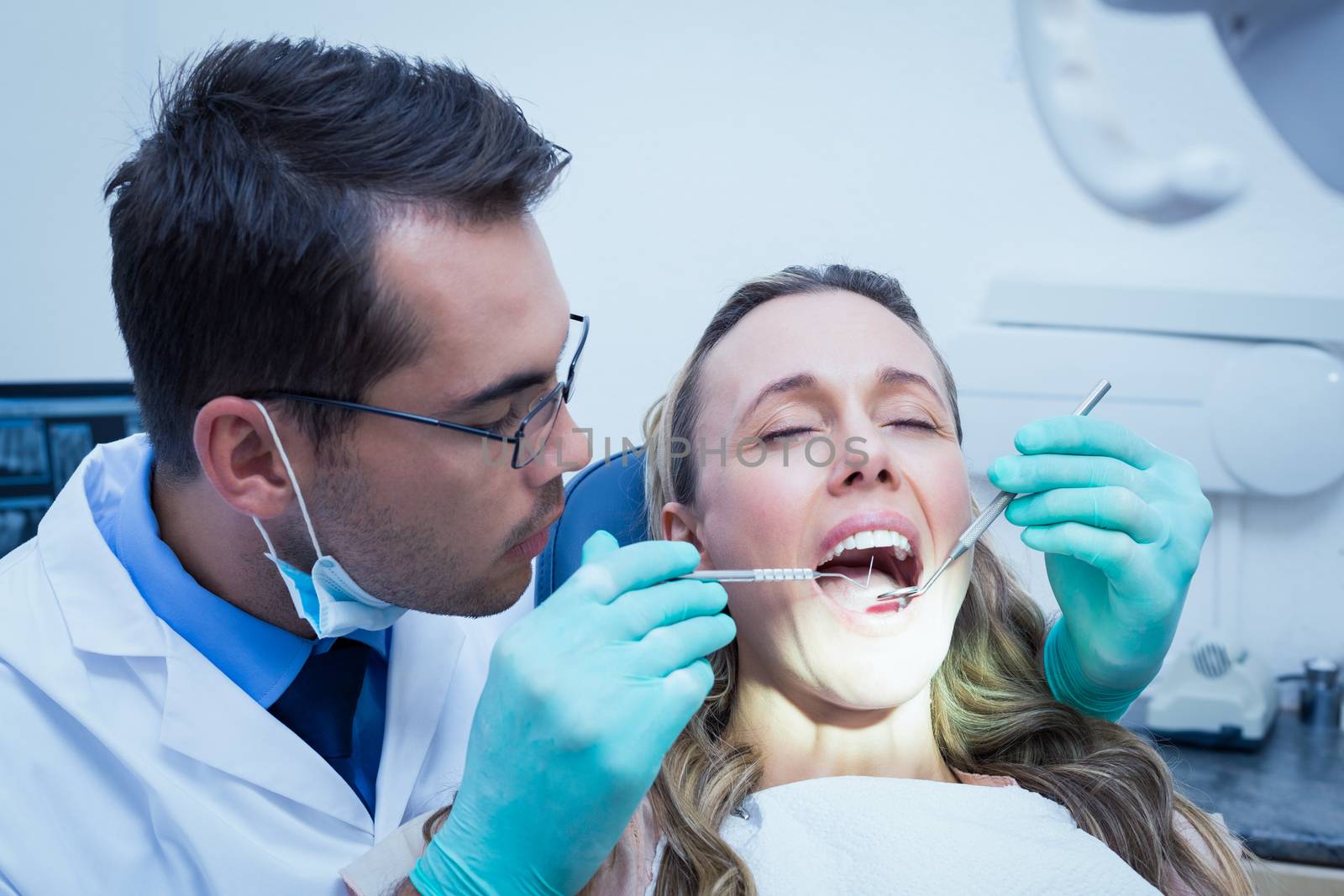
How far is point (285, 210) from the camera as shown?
1.08 meters

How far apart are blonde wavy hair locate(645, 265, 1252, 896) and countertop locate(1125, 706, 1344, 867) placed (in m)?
0.32

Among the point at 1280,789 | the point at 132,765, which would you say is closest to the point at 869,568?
the point at 132,765

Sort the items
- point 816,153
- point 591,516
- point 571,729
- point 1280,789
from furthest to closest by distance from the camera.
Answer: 1. point 816,153
2. point 1280,789
3. point 591,516
4. point 571,729

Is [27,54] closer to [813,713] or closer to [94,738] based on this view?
[94,738]

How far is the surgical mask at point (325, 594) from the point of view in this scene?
1.18 metres

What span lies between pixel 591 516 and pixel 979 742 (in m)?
0.64

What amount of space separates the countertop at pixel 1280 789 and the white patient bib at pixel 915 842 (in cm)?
54

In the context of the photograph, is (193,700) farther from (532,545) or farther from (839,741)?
(839,741)

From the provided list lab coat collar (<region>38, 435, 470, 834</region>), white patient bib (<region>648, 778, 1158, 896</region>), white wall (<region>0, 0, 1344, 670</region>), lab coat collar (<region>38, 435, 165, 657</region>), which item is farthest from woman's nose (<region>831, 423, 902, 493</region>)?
white wall (<region>0, 0, 1344, 670</region>)

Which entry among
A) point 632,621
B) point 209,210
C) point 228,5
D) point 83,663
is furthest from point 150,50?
point 632,621

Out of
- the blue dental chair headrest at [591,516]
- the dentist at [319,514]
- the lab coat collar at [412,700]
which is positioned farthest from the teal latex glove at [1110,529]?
the lab coat collar at [412,700]

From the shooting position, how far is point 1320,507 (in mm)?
2092

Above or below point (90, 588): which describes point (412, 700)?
below

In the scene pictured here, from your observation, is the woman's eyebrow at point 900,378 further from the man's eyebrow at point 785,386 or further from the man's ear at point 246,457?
the man's ear at point 246,457
